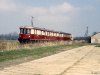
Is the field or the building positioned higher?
the building

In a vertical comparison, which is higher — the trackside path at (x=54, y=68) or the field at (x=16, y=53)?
the field at (x=16, y=53)

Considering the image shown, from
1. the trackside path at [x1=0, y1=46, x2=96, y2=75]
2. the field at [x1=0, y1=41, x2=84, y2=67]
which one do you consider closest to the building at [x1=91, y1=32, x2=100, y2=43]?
the field at [x1=0, y1=41, x2=84, y2=67]

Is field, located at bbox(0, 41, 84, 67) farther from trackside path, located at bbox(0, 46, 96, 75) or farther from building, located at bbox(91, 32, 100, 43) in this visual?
building, located at bbox(91, 32, 100, 43)

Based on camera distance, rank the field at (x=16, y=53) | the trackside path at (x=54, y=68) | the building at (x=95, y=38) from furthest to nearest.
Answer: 1. the building at (x=95, y=38)
2. the field at (x=16, y=53)
3. the trackside path at (x=54, y=68)

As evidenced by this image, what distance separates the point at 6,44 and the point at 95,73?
21.4m

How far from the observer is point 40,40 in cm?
5666

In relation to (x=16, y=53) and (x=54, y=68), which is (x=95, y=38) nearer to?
(x=16, y=53)

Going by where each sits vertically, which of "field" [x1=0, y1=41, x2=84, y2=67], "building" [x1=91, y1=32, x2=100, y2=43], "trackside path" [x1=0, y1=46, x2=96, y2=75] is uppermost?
"building" [x1=91, y1=32, x2=100, y2=43]

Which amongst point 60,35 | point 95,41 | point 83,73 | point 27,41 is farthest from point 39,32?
point 95,41

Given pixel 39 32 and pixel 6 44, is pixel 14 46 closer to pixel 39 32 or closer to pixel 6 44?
pixel 6 44

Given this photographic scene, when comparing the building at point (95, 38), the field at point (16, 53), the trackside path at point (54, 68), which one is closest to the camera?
the trackside path at point (54, 68)

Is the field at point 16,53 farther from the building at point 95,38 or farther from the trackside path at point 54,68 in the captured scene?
the building at point 95,38

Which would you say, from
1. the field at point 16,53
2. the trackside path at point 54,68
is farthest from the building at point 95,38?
the trackside path at point 54,68

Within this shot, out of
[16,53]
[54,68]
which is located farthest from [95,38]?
[54,68]
